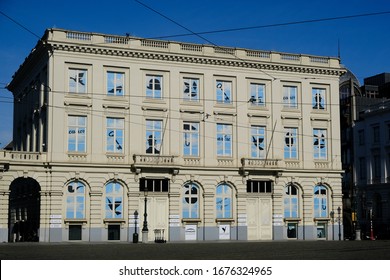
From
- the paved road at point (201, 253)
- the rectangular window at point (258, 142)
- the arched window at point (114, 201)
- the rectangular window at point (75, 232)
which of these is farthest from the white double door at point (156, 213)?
the paved road at point (201, 253)

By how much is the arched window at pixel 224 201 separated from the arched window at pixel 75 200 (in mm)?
11333

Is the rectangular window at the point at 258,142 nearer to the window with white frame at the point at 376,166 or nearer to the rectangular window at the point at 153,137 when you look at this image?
the rectangular window at the point at 153,137

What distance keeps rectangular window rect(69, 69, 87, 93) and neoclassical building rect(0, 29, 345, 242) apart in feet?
0.28

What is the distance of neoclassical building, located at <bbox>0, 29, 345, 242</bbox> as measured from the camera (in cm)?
5112

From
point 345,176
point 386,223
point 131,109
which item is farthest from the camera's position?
point 345,176

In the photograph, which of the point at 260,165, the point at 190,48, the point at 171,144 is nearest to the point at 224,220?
the point at 260,165

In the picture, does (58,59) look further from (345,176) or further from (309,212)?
(345,176)

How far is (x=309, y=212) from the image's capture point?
5856cm

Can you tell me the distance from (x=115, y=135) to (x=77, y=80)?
5.21m

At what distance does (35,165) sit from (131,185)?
7595mm

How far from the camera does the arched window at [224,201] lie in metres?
55.8

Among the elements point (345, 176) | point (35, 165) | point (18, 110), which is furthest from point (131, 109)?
point (345, 176)

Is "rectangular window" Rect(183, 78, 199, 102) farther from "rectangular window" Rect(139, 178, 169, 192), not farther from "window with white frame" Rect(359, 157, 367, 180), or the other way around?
"window with white frame" Rect(359, 157, 367, 180)

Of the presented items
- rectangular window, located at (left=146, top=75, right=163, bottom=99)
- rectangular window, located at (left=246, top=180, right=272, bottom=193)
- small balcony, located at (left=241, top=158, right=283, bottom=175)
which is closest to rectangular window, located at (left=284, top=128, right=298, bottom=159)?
small balcony, located at (left=241, top=158, right=283, bottom=175)
